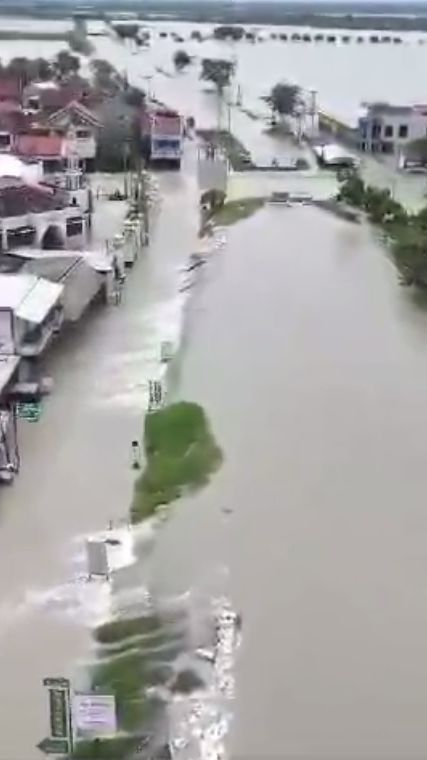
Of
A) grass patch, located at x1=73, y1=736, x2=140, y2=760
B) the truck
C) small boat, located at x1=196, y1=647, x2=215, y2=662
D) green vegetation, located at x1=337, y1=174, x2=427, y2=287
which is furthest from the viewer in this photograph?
the truck

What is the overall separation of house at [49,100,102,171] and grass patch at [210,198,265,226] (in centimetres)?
102

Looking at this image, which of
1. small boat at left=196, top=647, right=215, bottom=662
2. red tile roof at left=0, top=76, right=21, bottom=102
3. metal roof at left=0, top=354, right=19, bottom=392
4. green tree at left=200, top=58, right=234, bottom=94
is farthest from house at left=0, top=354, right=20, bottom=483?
green tree at left=200, top=58, right=234, bottom=94

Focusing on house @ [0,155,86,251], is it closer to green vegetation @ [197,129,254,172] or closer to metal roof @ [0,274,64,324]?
metal roof @ [0,274,64,324]

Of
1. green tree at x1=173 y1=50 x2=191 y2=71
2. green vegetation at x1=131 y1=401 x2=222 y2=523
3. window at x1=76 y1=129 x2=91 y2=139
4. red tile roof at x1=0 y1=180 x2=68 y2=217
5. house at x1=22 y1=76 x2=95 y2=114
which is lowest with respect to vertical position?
green vegetation at x1=131 y1=401 x2=222 y2=523

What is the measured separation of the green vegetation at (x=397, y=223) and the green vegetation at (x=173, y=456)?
6.11ft

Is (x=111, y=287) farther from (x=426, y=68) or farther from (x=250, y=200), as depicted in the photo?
(x=426, y=68)

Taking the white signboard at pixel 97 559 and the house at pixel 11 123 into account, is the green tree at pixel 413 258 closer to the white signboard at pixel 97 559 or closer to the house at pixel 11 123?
the house at pixel 11 123

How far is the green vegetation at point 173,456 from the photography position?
300 centimetres

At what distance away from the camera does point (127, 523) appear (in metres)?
2.89

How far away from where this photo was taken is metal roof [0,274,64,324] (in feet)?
12.6

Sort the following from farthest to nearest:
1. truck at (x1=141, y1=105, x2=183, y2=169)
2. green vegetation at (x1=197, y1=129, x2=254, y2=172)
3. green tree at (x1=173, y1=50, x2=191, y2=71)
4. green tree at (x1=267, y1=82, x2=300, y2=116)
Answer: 1. green tree at (x1=173, y1=50, x2=191, y2=71)
2. green tree at (x1=267, y1=82, x2=300, y2=116)
3. green vegetation at (x1=197, y1=129, x2=254, y2=172)
4. truck at (x1=141, y1=105, x2=183, y2=169)

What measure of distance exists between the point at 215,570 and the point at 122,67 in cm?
1241

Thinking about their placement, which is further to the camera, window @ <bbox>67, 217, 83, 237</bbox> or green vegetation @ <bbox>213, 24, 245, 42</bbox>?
green vegetation @ <bbox>213, 24, 245, 42</bbox>

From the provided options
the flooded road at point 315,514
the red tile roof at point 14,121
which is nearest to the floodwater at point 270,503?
the flooded road at point 315,514
